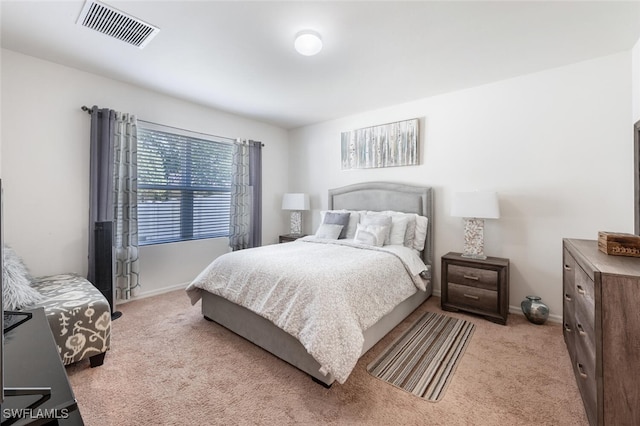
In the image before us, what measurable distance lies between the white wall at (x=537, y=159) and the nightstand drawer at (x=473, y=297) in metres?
0.47

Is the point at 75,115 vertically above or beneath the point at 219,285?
above

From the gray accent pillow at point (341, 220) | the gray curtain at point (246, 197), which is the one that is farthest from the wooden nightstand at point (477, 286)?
the gray curtain at point (246, 197)

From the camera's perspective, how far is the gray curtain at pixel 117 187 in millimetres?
2891

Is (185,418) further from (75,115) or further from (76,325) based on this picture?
(75,115)

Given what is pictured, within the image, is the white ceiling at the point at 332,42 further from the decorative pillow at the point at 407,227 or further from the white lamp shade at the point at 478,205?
the decorative pillow at the point at 407,227

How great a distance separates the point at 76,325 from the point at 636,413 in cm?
317

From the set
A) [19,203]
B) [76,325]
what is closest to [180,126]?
[19,203]

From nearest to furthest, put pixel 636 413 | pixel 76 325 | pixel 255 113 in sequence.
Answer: pixel 636 413
pixel 76 325
pixel 255 113

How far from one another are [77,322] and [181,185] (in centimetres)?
211

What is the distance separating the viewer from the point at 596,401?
1287 millimetres

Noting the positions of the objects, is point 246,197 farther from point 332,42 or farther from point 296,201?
point 332,42

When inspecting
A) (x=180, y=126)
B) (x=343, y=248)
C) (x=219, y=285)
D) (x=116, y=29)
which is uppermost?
(x=116, y=29)

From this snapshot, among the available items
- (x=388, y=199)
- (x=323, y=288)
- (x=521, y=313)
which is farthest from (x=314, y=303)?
(x=521, y=313)

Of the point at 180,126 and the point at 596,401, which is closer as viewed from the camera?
the point at 596,401
